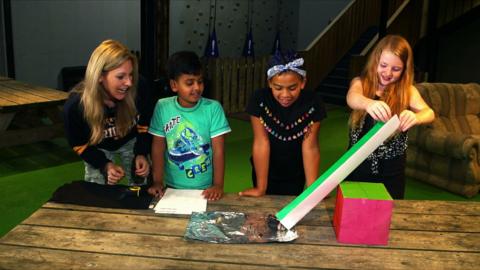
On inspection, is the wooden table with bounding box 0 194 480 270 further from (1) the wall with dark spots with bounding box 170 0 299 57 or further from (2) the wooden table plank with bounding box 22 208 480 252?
(1) the wall with dark spots with bounding box 170 0 299 57

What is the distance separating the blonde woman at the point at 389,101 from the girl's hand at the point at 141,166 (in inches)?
45.8

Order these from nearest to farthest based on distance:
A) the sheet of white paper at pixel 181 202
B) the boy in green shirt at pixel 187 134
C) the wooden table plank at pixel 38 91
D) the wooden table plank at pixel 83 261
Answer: the wooden table plank at pixel 83 261 < the sheet of white paper at pixel 181 202 < the boy in green shirt at pixel 187 134 < the wooden table plank at pixel 38 91

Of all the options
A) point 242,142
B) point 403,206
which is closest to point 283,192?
point 403,206

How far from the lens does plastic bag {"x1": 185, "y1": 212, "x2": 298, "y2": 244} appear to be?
1.83 meters

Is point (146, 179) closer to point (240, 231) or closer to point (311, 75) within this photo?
point (240, 231)

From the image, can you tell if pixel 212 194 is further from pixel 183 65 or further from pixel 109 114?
pixel 109 114

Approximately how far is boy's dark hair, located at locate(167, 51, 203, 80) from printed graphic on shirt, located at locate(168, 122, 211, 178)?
0.28 meters

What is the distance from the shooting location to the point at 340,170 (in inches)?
72.3

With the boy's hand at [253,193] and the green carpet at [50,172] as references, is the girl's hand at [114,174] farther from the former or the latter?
the green carpet at [50,172]

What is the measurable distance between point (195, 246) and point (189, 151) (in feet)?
2.80

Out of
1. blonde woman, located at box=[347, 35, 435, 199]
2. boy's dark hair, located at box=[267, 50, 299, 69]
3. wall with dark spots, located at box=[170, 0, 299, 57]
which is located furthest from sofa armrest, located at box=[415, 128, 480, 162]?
wall with dark spots, located at box=[170, 0, 299, 57]

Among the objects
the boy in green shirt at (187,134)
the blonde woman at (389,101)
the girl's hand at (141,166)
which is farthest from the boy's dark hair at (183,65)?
the blonde woman at (389,101)

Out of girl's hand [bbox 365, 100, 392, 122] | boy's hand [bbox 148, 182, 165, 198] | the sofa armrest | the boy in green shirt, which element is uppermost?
girl's hand [bbox 365, 100, 392, 122]

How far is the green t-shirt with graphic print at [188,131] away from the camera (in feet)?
8.20
